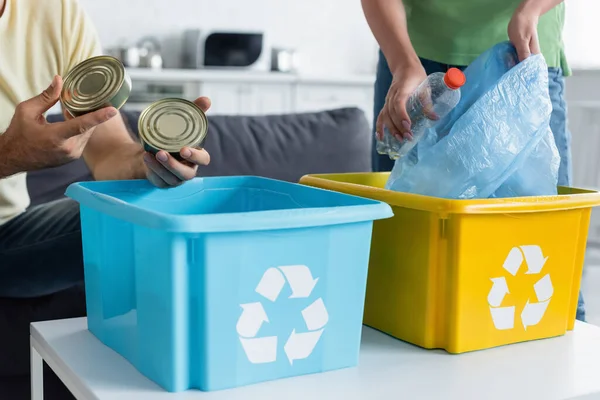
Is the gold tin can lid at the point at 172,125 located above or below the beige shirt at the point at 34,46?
below

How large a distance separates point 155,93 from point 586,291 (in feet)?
8.37

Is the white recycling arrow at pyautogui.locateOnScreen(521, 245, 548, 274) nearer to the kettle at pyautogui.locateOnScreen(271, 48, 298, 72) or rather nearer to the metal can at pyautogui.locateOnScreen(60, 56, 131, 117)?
the metal can at pyautogui.locateOnScreen(60, 56, 131, 117)

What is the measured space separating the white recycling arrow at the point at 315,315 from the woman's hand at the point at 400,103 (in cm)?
36

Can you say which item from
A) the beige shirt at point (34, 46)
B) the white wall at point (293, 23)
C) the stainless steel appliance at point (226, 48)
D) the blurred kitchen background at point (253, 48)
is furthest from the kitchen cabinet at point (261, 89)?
the beige shirt at point (34, 46)

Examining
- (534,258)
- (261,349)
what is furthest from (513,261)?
(261,349)

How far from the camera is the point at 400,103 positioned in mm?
1119

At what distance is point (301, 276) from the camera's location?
2.76ft

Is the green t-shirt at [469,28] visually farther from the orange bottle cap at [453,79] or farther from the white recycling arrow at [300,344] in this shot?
the white recycling arrow at [300,344]

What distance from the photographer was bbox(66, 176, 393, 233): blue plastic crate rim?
78cm

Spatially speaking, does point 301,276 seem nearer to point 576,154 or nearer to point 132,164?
point 132,164

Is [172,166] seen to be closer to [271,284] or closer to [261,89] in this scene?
[271,284]

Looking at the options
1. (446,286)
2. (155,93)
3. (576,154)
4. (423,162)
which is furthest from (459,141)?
A: (155,93)

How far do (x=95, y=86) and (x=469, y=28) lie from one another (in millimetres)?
732

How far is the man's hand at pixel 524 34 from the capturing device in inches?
43.5
